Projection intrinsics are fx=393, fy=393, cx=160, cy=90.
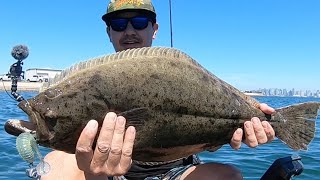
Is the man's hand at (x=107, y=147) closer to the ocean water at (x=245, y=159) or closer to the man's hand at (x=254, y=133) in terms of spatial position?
the man's hand at (x=254, y=133)

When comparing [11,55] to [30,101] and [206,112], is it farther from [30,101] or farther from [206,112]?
[206,112]

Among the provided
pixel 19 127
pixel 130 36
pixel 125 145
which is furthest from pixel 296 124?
pixel 19 127

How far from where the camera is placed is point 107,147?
10.2ft

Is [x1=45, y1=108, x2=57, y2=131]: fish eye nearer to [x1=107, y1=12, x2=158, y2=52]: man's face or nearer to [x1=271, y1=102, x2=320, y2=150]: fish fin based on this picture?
[x1=271, y1=102, x2=320, y2=150]: fish fin

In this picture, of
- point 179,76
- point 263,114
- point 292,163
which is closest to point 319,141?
point 292,163

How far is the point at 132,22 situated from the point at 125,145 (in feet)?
7.49

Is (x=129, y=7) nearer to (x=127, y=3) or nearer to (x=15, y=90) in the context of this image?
(x=127, y=3)

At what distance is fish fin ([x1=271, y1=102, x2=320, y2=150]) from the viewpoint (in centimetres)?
387

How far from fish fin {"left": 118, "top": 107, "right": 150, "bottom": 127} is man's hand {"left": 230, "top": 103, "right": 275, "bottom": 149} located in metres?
0.97

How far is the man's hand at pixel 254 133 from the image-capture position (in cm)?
363

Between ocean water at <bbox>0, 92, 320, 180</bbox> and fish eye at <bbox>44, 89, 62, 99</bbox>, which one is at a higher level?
fish eye at <bbox>44, 89, 62, 99</bbox>

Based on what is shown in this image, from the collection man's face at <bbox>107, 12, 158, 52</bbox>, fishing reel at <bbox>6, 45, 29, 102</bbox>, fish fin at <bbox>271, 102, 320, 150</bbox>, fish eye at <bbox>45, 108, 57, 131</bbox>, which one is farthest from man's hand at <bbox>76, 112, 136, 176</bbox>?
man's face at <bbox>107, 12, 158, 52</bbox>

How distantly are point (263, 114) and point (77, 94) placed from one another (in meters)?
1.83

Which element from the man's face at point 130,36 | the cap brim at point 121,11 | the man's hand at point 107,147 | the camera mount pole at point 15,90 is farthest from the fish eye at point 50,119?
the cap brim at point 121,11
